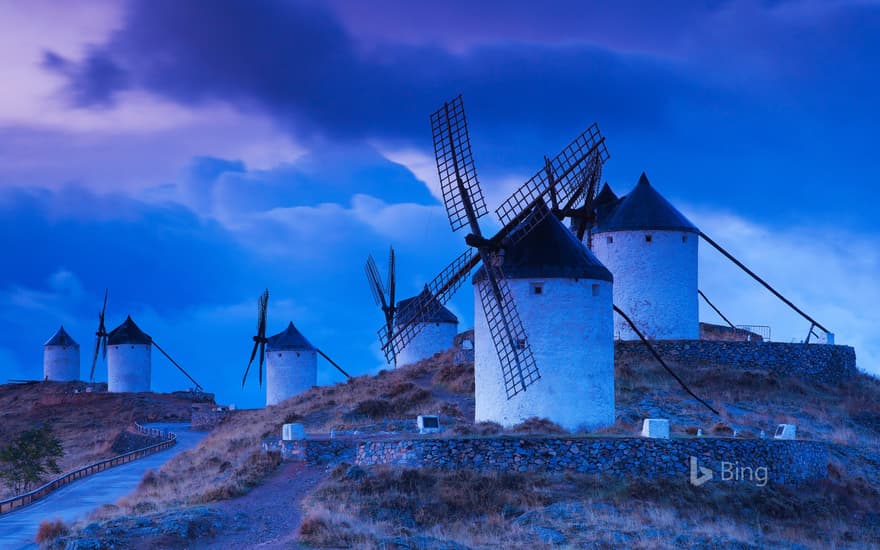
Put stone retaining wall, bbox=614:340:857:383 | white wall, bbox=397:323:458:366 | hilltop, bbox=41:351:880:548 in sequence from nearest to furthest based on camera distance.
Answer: hilltop, bbox=41:351:880:548 < stone retaining wall, bbox=614:340:857:383 < white wall, bbox=397:323:458:366

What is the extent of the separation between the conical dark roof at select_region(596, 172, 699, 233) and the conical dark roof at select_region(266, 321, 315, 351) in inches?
879

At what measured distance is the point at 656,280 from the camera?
40375 mm

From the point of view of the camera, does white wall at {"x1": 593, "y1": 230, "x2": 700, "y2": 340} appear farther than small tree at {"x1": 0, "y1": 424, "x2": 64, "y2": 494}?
Yes

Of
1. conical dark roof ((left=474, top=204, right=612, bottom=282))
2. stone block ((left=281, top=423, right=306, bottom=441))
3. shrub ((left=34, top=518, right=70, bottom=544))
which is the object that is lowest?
shrub ((left=34, top=518, right=70, bottom=544))

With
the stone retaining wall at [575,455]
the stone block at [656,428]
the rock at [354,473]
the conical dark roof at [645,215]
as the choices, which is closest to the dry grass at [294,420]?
the rock at [354,473]

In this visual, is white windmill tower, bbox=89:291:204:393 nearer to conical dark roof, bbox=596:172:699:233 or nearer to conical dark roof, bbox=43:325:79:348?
conical dark roof, bbox=43:325:79:348

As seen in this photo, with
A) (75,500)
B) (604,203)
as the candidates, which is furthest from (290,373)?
(75,500)

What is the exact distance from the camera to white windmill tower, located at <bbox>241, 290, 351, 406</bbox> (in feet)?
188

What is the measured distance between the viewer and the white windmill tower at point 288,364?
57.4m

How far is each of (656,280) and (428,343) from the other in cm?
1836

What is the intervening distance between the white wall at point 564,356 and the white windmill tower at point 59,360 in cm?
6875

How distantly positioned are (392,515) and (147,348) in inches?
2295

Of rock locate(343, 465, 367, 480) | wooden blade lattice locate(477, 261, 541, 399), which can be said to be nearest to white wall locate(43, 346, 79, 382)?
wooden blade lattice locate(477, 261, 541, 399)

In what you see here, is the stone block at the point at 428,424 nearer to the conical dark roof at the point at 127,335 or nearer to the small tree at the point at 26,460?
the small tree at the point at 26,460
